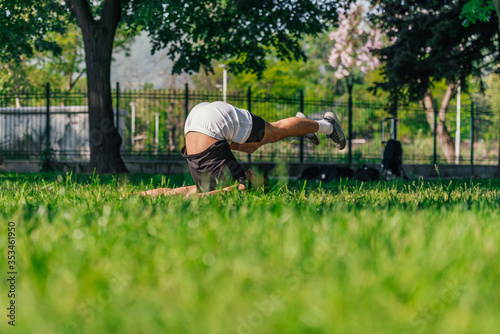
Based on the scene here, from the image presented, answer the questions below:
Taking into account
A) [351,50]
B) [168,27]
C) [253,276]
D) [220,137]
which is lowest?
[253,276]

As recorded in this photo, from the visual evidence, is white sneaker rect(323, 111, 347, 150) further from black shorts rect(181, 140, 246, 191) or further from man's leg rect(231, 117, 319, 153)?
black shorts rect(181, 140, 246, 191)

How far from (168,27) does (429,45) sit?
9.04 m

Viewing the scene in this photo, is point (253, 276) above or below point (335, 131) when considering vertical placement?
below

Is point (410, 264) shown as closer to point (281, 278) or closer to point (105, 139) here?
point (281, 278)

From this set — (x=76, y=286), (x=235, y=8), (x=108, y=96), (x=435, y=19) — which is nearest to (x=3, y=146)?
(x=108, y=96)

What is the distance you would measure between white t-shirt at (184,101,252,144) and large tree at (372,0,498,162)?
14.0m

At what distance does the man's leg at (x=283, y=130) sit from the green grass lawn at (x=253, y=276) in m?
2.70

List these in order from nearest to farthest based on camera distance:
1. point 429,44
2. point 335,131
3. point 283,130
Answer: point 283,130
point 335,131
point 429,44

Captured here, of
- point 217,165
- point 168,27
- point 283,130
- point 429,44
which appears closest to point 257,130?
point 283,130

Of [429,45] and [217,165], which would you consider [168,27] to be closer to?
[429,45]

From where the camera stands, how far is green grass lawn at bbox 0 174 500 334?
5.09 ft

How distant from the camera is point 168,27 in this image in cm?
1473

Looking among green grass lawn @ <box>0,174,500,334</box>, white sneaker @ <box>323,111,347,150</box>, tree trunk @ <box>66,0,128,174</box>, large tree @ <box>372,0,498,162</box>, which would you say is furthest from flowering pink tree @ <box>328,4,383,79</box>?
green grass lawn @ <box>0,174,500,334</box>

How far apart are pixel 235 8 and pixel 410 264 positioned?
13221 millimetres
